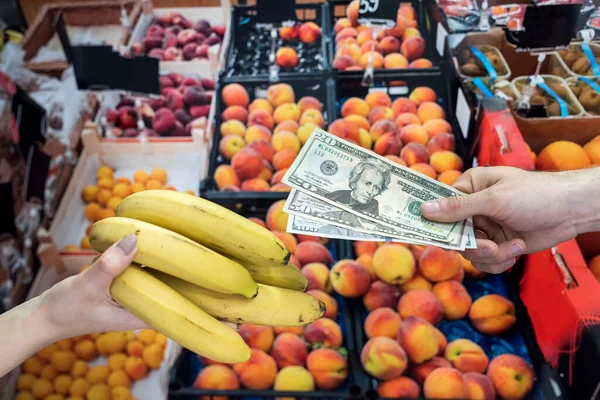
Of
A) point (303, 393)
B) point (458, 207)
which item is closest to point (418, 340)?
point (303, 393)

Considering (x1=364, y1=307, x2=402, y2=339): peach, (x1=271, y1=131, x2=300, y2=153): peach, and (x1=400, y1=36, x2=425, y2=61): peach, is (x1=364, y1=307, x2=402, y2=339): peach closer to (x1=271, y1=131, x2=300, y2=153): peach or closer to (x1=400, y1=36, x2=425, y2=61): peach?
(x1=271, y1=131, x2=300, y2=153): peach

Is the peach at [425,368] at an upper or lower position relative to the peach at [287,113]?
lower

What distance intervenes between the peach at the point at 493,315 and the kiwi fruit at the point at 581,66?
112 centimetres

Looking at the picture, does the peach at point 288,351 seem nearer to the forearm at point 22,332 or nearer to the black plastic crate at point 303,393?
the black plastic crate at point 303,393

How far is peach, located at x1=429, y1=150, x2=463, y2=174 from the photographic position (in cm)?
203

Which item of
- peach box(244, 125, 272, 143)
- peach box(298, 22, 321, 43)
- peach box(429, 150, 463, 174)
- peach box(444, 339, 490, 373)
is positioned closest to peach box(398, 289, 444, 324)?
peach box(444, 339, 490, 373)

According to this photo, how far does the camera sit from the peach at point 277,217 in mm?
1899

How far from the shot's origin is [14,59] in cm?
299

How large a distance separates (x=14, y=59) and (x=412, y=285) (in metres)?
2.67

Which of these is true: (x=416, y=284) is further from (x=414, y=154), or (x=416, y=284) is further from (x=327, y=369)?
(x=414, y=154)

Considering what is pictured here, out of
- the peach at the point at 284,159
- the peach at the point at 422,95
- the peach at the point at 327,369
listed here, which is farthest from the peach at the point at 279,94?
the peach at the point at 327,369

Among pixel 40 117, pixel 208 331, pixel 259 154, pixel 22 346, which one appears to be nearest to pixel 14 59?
pixel 40 117

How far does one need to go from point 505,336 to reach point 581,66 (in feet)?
4.12

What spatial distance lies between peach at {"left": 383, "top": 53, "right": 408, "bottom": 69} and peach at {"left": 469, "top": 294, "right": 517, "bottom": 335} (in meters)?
1.29
